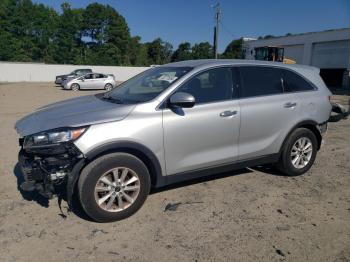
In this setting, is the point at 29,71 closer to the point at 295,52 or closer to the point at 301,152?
the point at 295,52

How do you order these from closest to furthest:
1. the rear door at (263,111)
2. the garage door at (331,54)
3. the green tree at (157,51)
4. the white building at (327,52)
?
the rear door at (263,111) → the white building at (327,52) → the garage door at (331,54) → the green tree at (157,51)

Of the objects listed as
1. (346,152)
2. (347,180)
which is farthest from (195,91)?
(346,152)

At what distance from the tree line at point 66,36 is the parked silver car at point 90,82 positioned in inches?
1548

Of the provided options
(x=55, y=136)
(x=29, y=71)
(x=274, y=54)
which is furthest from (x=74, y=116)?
(x=29, y=71)

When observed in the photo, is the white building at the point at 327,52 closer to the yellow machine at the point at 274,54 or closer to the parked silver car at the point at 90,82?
the yellow machine at the point at 274,54

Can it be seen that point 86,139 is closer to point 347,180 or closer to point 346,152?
point 347,180

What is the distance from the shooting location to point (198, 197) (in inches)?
178

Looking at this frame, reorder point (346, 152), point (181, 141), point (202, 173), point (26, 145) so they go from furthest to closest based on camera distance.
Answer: point (346, 152), point (202, 173), point (181, 141), point (26, 145)

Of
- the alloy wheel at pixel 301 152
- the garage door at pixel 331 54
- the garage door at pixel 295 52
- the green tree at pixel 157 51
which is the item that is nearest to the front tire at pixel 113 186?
the alloy wheel at pixel 301 152

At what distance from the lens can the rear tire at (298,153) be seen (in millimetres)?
5109

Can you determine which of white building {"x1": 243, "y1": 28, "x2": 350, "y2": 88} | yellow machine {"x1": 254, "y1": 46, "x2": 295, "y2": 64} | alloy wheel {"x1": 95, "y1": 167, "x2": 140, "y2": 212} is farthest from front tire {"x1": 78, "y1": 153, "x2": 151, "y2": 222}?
white building {"x1": 243, "y1": 28, "x2": 350, "y2": 88}

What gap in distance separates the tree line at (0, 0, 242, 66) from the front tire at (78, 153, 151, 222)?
63.2 metres

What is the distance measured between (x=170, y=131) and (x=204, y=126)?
481 mm

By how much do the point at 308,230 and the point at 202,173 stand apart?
1385mm
